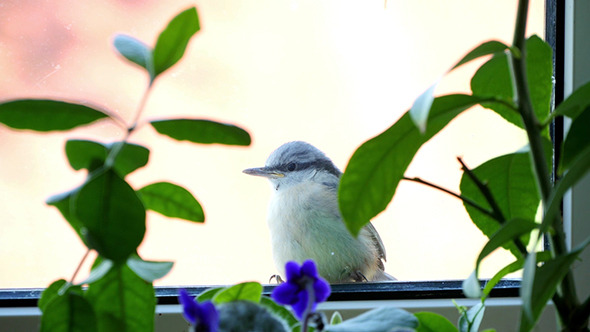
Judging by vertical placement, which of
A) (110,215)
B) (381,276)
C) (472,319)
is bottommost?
(381,276)

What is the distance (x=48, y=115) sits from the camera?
0.32 metres

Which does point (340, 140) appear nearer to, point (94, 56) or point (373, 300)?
point (373, 300)

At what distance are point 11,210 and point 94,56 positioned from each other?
24 cm

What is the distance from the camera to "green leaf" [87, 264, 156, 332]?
361mm

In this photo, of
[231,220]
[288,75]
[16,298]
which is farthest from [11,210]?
[288,75]

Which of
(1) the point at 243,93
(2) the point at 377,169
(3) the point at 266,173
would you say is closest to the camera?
(2) the point at 377,169

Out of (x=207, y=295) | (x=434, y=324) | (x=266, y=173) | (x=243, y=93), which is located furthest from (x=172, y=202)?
(x=266, y=173)

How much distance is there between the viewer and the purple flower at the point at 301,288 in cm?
32

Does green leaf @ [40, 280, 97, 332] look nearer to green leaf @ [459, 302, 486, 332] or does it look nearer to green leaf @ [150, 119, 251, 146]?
green leaf @ [150, 119, 251, 146]

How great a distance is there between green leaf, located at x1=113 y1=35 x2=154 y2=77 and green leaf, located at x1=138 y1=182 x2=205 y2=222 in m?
0.10

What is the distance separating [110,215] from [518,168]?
0.97 feet

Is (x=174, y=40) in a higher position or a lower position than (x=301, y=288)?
higher

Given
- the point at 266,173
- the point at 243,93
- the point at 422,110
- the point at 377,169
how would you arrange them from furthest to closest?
the point at 266,173 → the point at 243,93 → the point at 377,169 → the point at 422,110

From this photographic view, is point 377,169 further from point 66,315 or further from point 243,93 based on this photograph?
point 243,93
